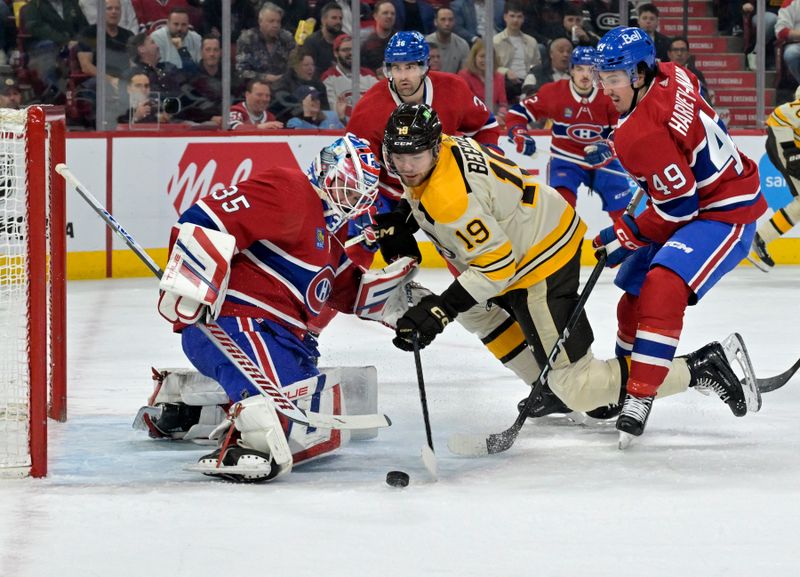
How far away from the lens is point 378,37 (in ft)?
25.6

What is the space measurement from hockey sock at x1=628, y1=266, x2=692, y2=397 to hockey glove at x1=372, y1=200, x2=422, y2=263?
64cm

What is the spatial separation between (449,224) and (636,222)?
0.70 m

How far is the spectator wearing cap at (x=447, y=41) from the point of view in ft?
26.3

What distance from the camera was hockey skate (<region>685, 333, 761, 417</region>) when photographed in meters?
3.71

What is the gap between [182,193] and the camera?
750 centimetres

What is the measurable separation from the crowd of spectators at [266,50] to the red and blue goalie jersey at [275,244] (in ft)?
14.1

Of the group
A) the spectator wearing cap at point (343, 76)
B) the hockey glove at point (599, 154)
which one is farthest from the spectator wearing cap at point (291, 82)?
the hockey glove at point (599, 154)

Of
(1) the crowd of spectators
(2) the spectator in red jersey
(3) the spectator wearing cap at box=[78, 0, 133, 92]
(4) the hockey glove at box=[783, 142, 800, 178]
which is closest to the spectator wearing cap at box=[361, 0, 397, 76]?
(1) the crowd of spectators

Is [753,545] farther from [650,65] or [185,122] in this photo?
[185,122]

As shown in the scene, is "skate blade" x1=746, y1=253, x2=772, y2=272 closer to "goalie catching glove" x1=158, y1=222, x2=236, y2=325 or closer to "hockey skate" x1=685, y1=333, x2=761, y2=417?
"hockey skate" x1=685, y1=333, x2=761, y2=417

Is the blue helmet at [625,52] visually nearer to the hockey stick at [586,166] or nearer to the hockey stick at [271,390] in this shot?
the hockey stick at [271,390]

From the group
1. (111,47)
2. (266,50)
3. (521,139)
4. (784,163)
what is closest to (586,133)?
(521,139)

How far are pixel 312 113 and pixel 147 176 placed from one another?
108cm

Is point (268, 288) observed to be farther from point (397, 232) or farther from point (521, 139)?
point (521, 139)
